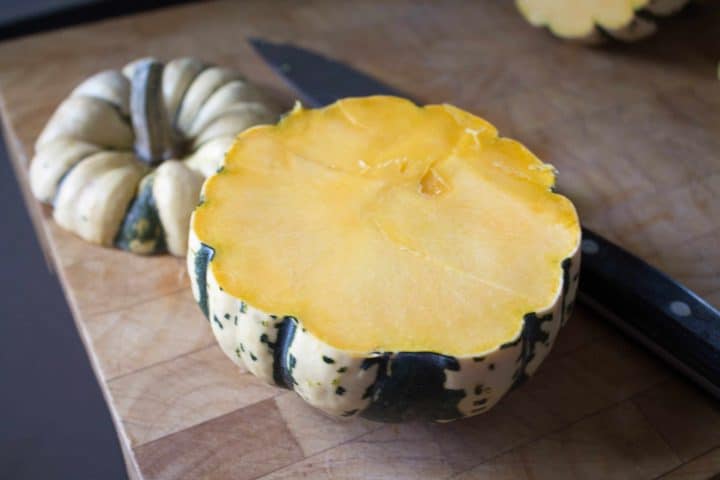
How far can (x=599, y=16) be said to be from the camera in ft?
4.21

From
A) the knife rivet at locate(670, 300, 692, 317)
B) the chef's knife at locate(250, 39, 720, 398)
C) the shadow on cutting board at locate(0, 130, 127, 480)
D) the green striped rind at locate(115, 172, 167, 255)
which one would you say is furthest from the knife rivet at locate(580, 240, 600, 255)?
the shadow on cutting board at locate(0, 130, 127, 480)

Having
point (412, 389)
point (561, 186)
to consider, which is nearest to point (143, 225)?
point (412, 389)

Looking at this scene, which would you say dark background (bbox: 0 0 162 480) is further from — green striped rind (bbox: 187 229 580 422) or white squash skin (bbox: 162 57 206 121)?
green striped rind (bbox: 187 229 580 422)

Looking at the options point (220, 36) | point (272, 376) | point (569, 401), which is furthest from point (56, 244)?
point (569, 401)

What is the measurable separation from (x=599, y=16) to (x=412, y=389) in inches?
33.1

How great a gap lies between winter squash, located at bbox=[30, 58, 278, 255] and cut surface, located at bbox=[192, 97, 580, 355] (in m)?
0.18

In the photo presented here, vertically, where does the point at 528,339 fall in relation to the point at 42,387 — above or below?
above

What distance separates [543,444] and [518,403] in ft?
0.17

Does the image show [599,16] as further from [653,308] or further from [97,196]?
[97,196]

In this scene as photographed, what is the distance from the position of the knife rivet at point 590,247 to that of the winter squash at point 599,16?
53cm

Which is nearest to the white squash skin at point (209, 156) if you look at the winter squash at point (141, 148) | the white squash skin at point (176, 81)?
the winter squash at point (141, 148)

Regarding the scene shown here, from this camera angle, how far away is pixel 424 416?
73cm

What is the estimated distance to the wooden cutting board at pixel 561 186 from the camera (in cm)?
78

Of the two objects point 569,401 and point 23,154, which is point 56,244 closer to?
point 23,154
